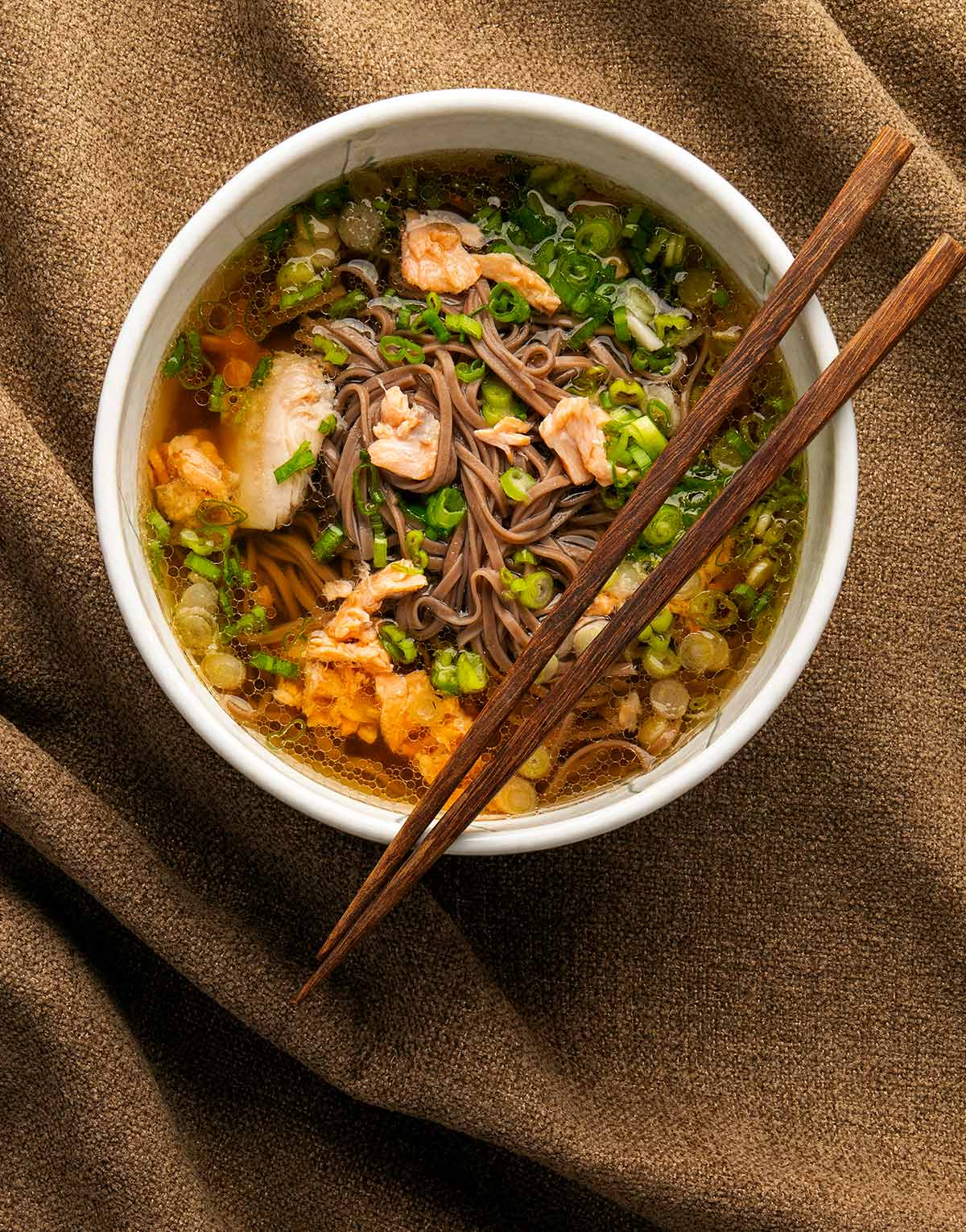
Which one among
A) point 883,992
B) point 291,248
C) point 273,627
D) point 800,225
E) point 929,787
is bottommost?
point 883,992

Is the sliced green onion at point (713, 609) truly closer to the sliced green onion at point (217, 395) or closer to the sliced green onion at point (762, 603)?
the sliced green onion at point (762, 603)

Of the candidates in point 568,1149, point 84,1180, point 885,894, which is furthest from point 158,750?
point 885,894

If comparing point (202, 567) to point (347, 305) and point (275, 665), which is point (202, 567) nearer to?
point (275, 665)

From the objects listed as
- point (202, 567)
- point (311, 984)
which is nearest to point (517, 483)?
point (202, 567)

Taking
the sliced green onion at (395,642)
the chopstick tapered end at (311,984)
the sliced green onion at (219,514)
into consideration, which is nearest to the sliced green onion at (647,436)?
the sliced green onion at (395,642)

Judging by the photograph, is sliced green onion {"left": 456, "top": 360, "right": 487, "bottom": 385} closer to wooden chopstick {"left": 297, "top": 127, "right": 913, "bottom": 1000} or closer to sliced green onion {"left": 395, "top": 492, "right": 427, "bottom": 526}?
sliced green onion {"left": 395, "top": 492, "right": 427, "bottom": 526}

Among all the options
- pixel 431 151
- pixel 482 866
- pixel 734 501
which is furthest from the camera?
pixel 482 866

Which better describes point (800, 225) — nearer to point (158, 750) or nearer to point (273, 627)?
point (273, 627)
